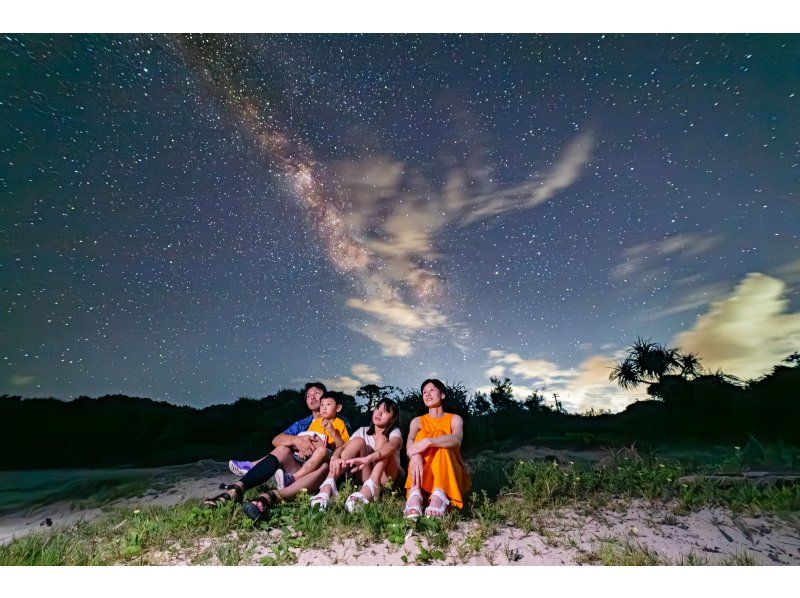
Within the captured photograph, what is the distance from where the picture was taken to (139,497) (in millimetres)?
6074

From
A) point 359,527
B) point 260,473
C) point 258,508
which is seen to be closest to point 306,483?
point 260,473

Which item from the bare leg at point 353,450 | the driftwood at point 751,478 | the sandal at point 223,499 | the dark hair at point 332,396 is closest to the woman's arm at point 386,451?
the bare leg at point 353,450

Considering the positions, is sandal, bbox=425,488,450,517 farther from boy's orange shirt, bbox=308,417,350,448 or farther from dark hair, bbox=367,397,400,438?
boy's orange shirt, bbox=308,417,350,448

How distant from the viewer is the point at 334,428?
191 inches

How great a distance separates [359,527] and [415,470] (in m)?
0.75

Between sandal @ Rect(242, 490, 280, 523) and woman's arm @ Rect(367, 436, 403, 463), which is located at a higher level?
woman's arm @ Rect(367, 436, 403, 463)

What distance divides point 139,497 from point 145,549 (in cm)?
301

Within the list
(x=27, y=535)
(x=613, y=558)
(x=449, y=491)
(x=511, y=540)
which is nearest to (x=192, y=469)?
(x=27, y=535)

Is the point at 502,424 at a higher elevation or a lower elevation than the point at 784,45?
lower

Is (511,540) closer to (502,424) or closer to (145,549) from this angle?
(145,549)

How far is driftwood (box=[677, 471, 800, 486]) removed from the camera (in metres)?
4.61

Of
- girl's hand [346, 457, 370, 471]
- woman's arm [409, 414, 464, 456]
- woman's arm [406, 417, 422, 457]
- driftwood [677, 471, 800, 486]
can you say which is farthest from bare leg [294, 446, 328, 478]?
driftwood [677, 471, 800, 486]

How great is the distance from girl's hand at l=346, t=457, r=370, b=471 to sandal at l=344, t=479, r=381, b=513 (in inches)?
6.8

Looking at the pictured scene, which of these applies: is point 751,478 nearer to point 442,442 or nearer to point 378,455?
point 442,442
